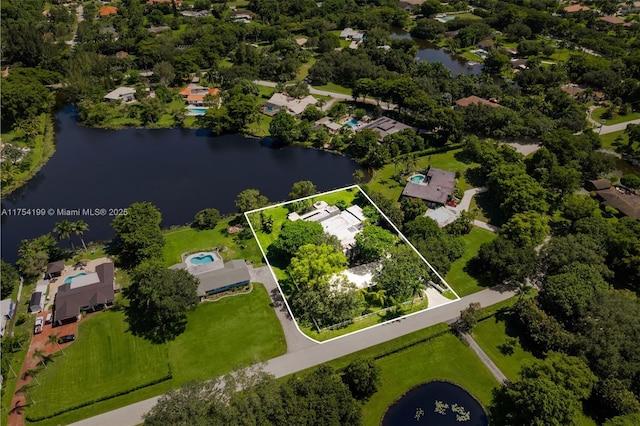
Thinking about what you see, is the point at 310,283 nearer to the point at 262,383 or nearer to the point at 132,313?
the point at 262,383

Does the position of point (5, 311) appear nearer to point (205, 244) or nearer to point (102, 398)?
point (102, 398)

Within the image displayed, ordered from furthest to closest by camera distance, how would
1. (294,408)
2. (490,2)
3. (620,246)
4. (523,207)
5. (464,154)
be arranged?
1. (490,2)
2. (464,154)
3. (523,207)
4. (620,246)
5. (294,408)

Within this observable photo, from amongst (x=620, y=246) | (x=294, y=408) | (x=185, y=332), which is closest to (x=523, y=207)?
(x=620, y=246)

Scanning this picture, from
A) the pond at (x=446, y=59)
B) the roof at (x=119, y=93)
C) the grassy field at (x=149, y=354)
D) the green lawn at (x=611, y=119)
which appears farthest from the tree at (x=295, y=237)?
the pond at (x=446, y=59)

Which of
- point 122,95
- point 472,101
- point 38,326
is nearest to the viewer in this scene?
point 38,326

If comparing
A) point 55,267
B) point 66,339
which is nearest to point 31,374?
point 66,339
